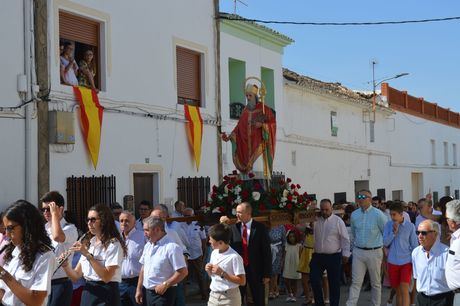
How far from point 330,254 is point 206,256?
9.22ft

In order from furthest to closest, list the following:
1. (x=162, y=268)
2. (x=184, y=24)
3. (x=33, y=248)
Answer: (x=184, y=24) → (x=162, y=268) → (x=33, y=248)

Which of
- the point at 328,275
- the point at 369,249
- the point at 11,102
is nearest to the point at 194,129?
the point at 11,102

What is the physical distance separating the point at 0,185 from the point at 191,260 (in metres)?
3.47

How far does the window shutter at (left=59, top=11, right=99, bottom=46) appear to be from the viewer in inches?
468

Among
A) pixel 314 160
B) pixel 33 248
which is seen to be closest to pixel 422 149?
pixel 314 160

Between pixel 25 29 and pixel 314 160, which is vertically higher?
pixel 25 29

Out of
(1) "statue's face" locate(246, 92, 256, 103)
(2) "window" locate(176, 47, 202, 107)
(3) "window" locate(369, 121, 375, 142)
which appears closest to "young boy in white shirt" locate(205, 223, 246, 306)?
(1) "statue's face" locate(246, 92, 256, 103)

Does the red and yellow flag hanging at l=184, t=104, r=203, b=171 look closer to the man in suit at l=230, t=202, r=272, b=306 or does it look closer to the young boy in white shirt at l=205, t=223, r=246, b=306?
the man in suit at l=230, t=202, r=272, b=306

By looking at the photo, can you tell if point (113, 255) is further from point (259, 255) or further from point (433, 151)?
→ point (433, 151)

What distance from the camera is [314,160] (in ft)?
69.7

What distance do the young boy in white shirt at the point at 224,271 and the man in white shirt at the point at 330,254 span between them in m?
3.39

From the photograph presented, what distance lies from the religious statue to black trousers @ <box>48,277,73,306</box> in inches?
235

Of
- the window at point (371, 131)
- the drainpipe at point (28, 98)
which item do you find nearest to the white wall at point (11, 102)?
the drainpipe at point (28, 98)

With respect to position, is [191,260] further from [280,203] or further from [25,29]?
[25,29]
